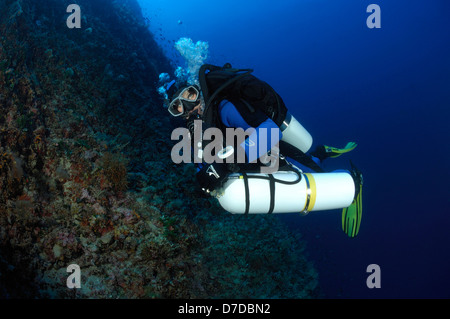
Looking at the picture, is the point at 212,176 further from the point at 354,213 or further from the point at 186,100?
the point at 354,213

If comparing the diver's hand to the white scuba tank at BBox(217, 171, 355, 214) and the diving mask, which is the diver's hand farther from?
the diving mask

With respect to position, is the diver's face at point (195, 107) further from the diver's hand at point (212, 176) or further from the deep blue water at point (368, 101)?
the deep blue water at point (368, 101)

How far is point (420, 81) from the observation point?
68.5 metres

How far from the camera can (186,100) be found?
3527 mm

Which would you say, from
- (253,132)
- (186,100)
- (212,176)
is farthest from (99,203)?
(253,132)

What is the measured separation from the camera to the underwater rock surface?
3.32 meters

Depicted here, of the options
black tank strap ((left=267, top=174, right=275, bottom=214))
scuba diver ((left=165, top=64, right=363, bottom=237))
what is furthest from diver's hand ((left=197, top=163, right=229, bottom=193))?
black tank strap ((left=267, top=174, right=275, bottom=214))

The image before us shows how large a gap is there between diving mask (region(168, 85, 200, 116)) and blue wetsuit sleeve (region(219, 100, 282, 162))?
56 cm

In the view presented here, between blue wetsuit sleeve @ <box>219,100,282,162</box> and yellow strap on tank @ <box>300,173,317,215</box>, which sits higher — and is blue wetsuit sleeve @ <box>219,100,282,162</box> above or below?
above

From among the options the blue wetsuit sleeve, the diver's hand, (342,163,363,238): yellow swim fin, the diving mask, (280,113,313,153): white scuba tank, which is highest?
the diving mask

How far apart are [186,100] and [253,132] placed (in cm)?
129

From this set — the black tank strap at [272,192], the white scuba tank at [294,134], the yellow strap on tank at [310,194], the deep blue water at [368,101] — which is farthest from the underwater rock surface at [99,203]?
the deep blue water at [368,101]

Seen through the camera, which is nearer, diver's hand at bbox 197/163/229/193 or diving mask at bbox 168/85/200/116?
diver's hand at bbox 197/163/229/193

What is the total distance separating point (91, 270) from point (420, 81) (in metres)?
95.6
